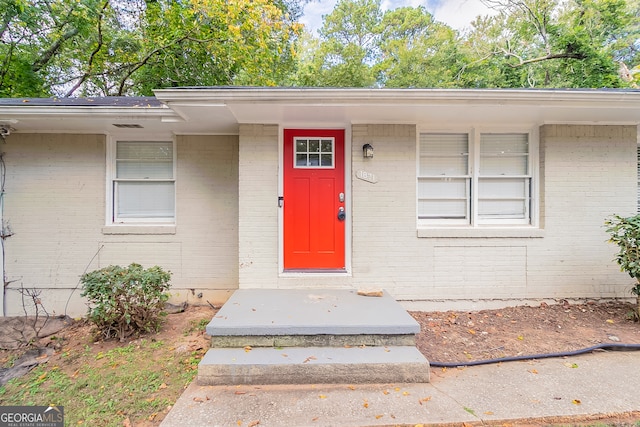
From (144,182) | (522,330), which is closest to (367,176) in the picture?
(522,330)

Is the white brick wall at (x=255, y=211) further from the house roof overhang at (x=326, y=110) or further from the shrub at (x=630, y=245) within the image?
the shrub at (x=630, y=245)

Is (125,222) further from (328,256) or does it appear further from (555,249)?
(555,249)

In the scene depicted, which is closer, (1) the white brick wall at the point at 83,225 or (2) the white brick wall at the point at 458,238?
(2) the white brick wall at the point at 458,238

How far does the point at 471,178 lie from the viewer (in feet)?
14.0

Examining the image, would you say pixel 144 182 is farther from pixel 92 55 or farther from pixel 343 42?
pixel 343 42

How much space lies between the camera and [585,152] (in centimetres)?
414

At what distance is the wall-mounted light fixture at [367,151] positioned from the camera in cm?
397

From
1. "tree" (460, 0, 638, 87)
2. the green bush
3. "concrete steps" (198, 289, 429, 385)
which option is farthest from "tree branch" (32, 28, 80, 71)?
"tree" (460, 0, 638, 87)

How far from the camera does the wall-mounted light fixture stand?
3975 mm

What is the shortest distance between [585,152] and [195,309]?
239 inches

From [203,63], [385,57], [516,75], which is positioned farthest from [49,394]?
[385,57]

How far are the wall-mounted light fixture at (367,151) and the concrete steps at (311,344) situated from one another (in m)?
1.93

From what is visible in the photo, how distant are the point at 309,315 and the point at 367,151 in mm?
2229

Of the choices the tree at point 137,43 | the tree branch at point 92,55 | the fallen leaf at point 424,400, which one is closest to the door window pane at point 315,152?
the fallen leaf at point 424,400
